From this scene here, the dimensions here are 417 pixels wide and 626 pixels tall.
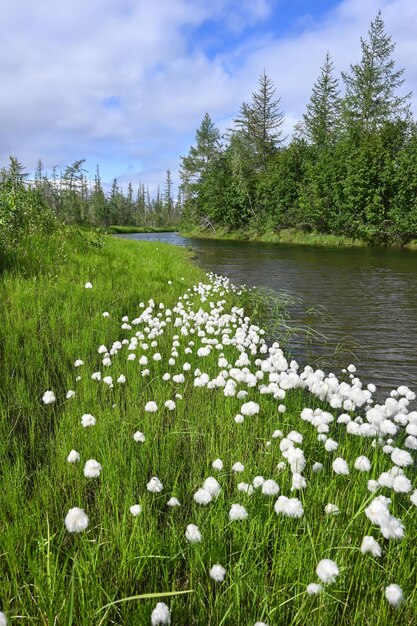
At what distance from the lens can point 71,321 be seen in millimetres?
5438

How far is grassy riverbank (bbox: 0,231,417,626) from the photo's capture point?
1.68m

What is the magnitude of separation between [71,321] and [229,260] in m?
16.1

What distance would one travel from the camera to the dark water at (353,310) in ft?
20.1

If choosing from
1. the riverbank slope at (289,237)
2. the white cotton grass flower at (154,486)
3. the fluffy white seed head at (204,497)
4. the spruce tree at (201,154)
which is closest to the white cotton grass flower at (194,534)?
the fluffy white seed head at (204,497)

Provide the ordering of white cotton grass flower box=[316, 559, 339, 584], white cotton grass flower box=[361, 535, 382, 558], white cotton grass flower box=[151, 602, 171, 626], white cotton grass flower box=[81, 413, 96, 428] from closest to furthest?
white cotton grass flower box=[151, 602, 171, 626] → white cotton grass flower box=[316, 559, 339, 584] → white cotton grass flower box=[361, 535, 382, 558] → white cotton grass flower box=[81, 413, 96, 428]

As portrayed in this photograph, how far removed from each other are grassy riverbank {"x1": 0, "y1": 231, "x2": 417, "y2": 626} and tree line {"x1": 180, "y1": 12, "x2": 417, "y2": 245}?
28218mm

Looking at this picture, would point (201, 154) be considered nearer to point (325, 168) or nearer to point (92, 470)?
point (325, 168)

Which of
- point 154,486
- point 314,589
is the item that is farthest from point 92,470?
point 314,589

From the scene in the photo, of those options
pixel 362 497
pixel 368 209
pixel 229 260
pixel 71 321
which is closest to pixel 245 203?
pixel 368 209

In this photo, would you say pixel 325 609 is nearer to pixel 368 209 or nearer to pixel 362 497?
pixel 362 497

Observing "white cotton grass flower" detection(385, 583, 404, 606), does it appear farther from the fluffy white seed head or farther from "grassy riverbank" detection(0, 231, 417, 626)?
the fluffy white seed head

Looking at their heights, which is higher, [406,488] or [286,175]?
[286,175]

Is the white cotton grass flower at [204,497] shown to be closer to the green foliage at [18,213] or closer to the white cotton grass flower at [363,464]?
the white cotton grass flower at [363,464]

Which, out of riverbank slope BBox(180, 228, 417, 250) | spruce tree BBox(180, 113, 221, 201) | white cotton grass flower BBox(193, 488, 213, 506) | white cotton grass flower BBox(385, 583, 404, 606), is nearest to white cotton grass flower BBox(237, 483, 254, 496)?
white cotton grass flower BBox(193, 488, 213, 506)
